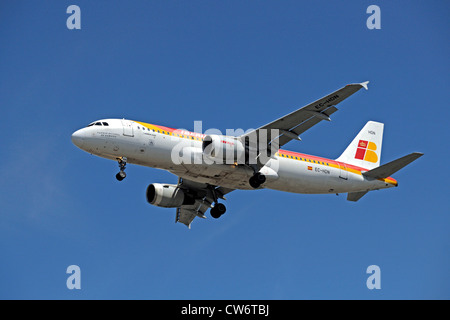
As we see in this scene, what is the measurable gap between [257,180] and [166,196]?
333 inches

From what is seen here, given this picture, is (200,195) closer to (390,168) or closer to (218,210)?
(218,210)

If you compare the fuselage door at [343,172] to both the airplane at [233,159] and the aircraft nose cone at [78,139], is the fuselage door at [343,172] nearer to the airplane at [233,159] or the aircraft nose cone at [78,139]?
the airplane at [233,159]

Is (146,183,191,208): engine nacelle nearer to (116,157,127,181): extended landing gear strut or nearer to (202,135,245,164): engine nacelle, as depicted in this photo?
(116,157,127,181): extended landing gear strut

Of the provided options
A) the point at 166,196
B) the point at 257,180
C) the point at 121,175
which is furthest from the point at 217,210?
the point at 121,175

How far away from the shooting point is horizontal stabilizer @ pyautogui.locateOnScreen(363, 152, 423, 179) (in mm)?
41722

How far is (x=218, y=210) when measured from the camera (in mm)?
45062

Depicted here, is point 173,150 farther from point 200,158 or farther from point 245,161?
point 245,161

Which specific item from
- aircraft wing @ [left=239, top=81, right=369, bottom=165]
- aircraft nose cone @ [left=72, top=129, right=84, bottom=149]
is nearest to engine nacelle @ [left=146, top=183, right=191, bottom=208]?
aircraft wing @ [left=239, top=81, right=369, bottom=165]

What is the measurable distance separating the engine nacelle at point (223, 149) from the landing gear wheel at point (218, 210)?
20.7ft

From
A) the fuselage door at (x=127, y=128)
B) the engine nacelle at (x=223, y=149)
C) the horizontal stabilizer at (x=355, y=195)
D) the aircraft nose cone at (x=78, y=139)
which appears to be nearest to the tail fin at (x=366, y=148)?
the horizontal stabilizer at (x=355, y=195)

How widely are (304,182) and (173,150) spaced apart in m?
9.30
